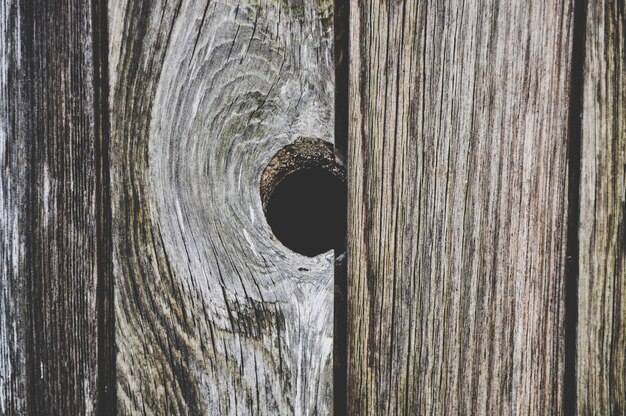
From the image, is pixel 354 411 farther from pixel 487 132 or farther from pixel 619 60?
pixel 619 60

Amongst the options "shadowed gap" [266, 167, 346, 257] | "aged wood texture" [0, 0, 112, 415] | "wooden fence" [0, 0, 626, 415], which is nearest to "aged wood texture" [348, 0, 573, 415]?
"wooden fence" [0, 0, 626, 415]

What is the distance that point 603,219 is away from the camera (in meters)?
0.73

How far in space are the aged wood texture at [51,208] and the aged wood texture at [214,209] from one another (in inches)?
1.7

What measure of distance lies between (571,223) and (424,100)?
296mm

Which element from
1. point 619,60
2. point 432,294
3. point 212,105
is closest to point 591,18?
point 619,60

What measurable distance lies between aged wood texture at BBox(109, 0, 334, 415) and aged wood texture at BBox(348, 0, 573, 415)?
0.23ft

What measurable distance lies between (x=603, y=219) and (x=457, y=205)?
0.22 m

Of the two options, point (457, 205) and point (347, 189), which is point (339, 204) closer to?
point (347, 189)

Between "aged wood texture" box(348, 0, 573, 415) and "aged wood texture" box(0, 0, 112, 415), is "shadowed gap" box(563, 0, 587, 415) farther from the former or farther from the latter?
"aged wood texture" box(0, 0, 112, 415)

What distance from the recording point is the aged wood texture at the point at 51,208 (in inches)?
30.1

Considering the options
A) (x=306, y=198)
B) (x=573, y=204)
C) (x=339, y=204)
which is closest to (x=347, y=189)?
(x=339, y=204)

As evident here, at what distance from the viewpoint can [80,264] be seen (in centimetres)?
78

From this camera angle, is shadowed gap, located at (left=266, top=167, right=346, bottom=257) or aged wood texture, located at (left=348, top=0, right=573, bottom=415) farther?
shadowed gap, located at (left=266, top=167, right=346, bottom=257)

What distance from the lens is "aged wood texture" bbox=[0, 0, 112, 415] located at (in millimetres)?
764
